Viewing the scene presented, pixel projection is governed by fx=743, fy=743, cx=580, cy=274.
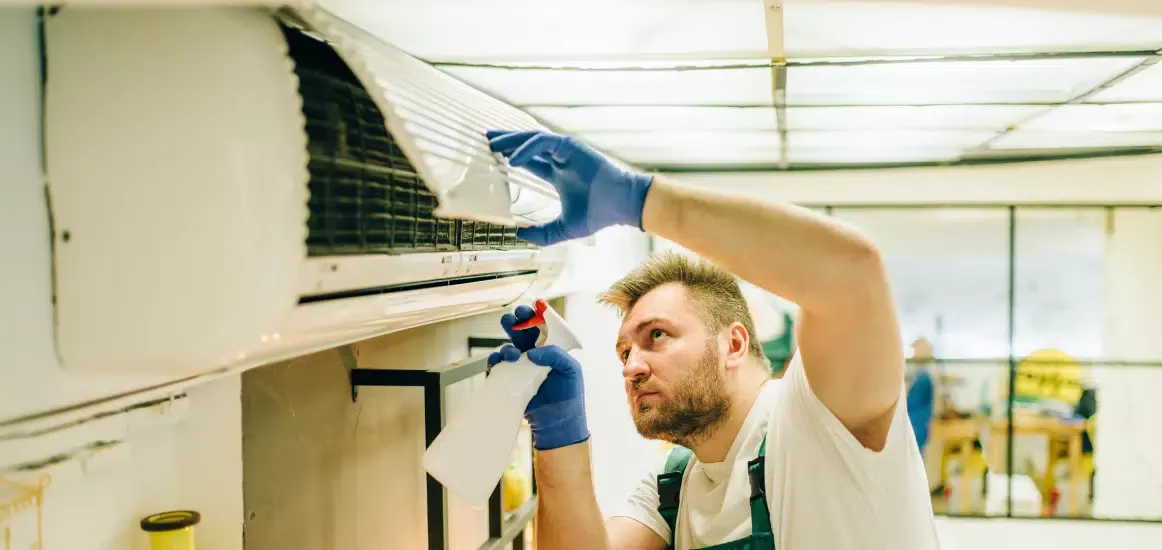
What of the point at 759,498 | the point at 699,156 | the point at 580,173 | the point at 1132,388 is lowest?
the point at 1132,388

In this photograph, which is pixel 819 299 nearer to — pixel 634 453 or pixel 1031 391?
pixel 634 453

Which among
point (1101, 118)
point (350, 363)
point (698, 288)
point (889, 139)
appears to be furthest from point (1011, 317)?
point (350, 363)

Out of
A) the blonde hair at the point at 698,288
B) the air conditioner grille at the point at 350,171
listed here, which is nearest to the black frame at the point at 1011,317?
the blonde hair at the point at 698,288

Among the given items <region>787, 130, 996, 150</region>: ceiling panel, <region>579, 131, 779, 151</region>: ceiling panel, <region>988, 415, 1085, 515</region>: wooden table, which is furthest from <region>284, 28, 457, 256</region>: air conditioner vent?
<region>988, 415, 1085, 515</region>: wooden table

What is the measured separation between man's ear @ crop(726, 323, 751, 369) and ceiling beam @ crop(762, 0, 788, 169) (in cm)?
63

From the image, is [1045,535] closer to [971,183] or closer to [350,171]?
[971,183]

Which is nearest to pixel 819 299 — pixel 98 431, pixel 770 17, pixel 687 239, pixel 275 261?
pixel 687 239

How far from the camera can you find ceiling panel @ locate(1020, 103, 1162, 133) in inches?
95.7

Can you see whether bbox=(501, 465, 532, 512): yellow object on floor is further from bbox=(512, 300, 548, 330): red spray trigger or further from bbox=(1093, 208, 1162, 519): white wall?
bbox=(1093, 208, 1162, 519): white wall

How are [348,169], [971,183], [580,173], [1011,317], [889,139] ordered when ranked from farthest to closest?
[1011,317]
[971,183]
[889,139]
[580,173]
[348,169]

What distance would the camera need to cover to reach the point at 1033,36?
4.89ft

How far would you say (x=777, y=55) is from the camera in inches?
63.9

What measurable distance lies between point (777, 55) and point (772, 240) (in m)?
0.73

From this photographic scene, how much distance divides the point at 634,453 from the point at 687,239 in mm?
3140
